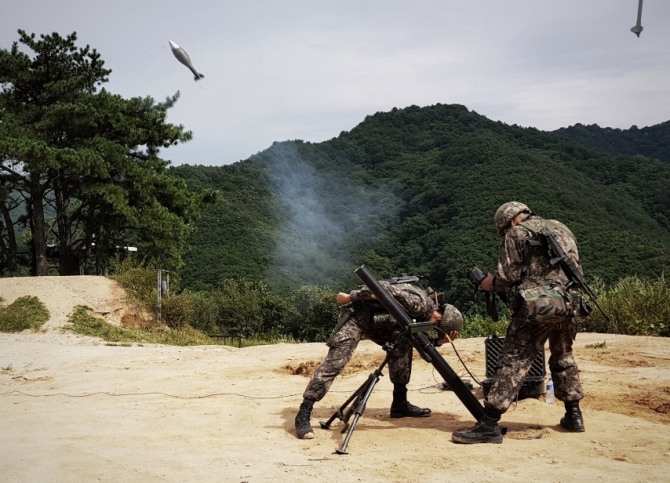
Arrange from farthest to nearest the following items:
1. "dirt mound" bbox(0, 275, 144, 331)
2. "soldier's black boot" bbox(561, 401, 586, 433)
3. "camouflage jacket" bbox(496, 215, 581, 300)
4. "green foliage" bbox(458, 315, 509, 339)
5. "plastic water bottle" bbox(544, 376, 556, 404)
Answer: "dirt mound" bbox(0, 275, 144, 331), "green foliage" bbox(458, 315, 509, 339), "plastic water bottle" bbox(544, 376, 556, 404), "soldier's black boot" bbox(561, 401, 586, 433), "camouflage jacket" bbox(496, 215, 581, 300)

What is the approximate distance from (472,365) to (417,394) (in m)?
1.75

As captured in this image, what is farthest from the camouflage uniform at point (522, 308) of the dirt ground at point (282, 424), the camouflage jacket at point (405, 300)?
the camouflage jacket at point (405, 300)

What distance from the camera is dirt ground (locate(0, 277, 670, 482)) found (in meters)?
4.93

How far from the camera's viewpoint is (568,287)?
5.64 metres

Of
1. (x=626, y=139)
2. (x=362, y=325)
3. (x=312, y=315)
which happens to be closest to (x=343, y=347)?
(x=362, y=325)

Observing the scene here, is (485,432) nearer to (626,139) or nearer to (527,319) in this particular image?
(527,319)

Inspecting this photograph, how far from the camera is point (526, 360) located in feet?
18.8

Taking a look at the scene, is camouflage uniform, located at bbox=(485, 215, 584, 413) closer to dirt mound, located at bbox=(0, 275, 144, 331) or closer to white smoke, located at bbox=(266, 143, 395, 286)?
dirt mound, located at bbox=(0, 275, 144, 331)

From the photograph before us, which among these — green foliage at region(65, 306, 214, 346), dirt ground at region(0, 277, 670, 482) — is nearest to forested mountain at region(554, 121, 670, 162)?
green foliage at region(65, 306, 214, 346)

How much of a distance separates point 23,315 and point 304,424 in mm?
11407

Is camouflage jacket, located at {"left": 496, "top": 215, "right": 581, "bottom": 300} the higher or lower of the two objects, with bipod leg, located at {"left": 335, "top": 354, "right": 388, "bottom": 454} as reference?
higher

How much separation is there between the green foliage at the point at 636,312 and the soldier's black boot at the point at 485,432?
7066 mm

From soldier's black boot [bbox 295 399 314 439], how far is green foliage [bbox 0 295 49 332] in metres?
10.7

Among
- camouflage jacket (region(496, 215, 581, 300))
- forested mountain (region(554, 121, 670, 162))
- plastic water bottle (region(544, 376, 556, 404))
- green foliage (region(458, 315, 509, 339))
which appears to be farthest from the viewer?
forested mountain (region(554, 121, 670, 162))
